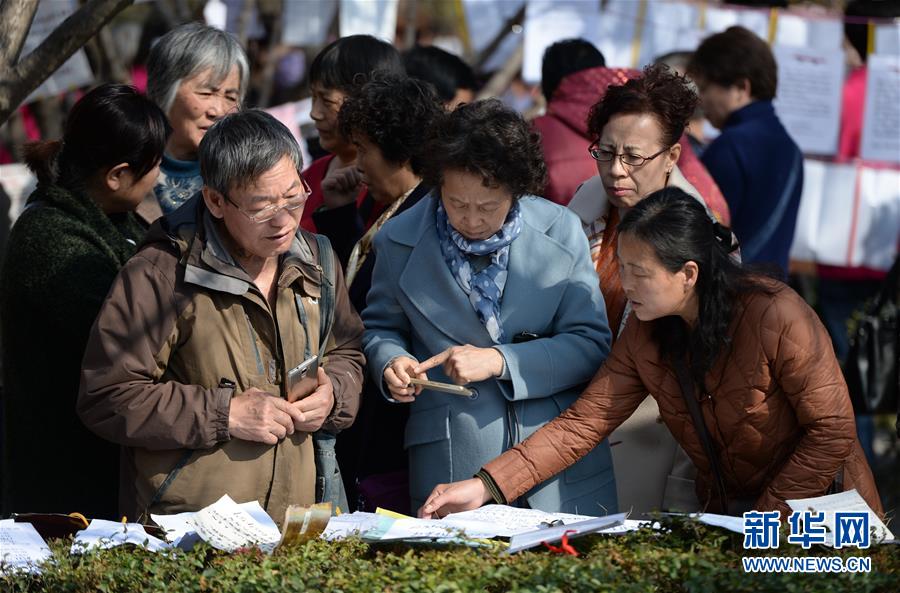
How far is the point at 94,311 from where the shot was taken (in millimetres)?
3434

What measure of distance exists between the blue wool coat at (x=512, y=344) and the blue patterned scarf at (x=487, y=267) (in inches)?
0.9

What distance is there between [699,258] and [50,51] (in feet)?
5.88

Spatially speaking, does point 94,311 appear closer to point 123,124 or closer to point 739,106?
point 123,124

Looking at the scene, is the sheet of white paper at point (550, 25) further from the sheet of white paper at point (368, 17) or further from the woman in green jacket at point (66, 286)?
the woman in green jacket at point (66, 286)

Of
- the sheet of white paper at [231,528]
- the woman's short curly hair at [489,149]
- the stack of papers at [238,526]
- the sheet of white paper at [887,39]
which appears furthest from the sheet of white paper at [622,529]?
the sheet of white paper at [887,39]

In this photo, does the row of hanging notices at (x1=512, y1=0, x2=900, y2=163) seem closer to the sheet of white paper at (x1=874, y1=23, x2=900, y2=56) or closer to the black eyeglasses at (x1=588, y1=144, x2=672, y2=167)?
the sheet of white paper at (x1=874, y1=23, x2=900, y2=56)

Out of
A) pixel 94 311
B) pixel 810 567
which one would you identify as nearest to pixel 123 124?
pixel 94 311

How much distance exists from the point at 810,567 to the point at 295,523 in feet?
3.72

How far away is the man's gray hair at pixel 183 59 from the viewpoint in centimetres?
424

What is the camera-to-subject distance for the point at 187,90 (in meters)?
4.24

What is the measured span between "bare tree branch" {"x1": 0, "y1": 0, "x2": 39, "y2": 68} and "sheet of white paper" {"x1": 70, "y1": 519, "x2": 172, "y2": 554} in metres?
1.27

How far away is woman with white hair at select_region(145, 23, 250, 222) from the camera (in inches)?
166

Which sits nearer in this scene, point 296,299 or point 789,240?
point 296,299

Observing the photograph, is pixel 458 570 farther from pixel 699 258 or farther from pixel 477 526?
pixel 699 258
